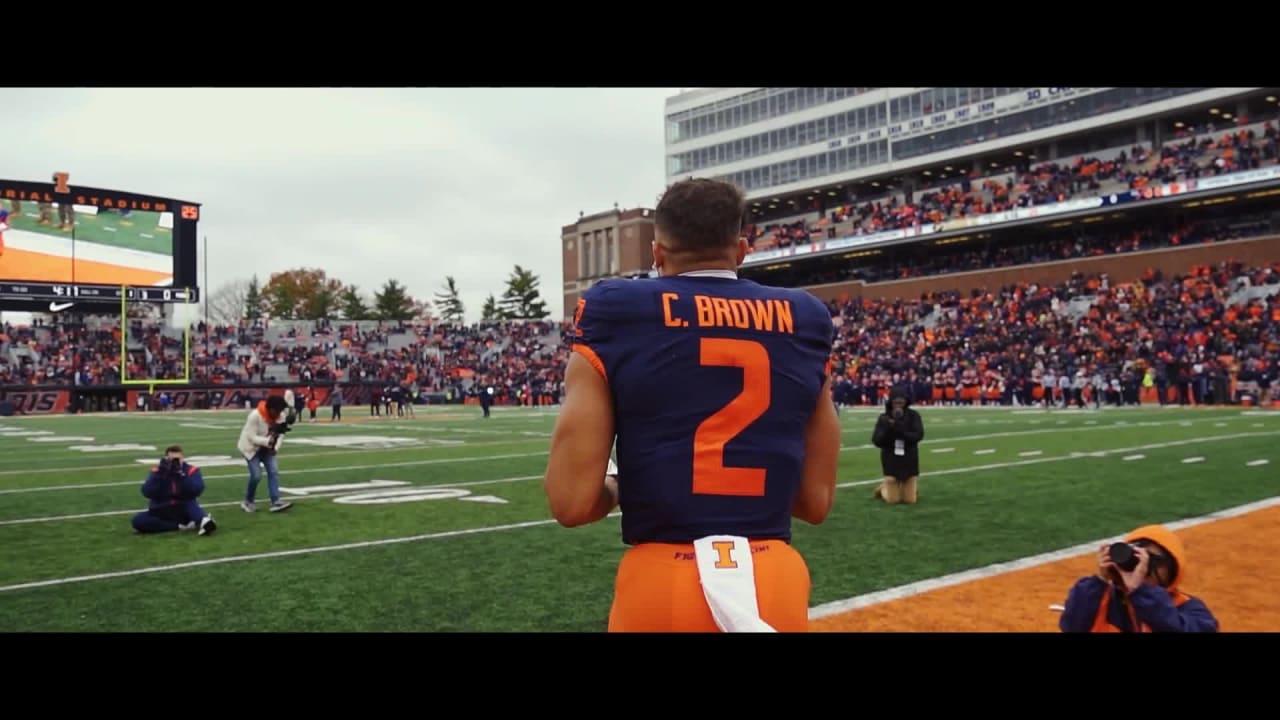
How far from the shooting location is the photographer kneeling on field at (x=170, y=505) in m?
9.37

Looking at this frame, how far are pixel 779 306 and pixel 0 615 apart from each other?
617 centimetres

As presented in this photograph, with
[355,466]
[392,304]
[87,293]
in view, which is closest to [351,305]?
[392,304]

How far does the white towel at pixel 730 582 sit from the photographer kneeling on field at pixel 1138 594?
6.79ft

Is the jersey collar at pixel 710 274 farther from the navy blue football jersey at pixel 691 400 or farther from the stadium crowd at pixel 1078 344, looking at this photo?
the stadium crowd at pixel 1078 344

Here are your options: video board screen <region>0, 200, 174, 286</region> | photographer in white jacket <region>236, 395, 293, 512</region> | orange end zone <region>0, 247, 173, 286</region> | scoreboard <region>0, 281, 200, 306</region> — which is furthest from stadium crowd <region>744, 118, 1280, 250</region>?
photographer in white jacket <region>236, 395, 293, 512</region>

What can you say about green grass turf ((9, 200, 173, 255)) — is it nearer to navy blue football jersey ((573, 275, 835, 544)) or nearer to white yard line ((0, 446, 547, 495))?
white yard line ((0, 446, 547, 495))

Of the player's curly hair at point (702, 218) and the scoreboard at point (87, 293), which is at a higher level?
the scoreboard at point (87, 293)

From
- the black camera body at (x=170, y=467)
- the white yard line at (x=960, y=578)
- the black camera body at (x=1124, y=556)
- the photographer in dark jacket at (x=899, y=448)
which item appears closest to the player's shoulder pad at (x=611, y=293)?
the black camera body at (x=1124, y=556)

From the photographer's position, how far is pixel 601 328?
203 centimetres
